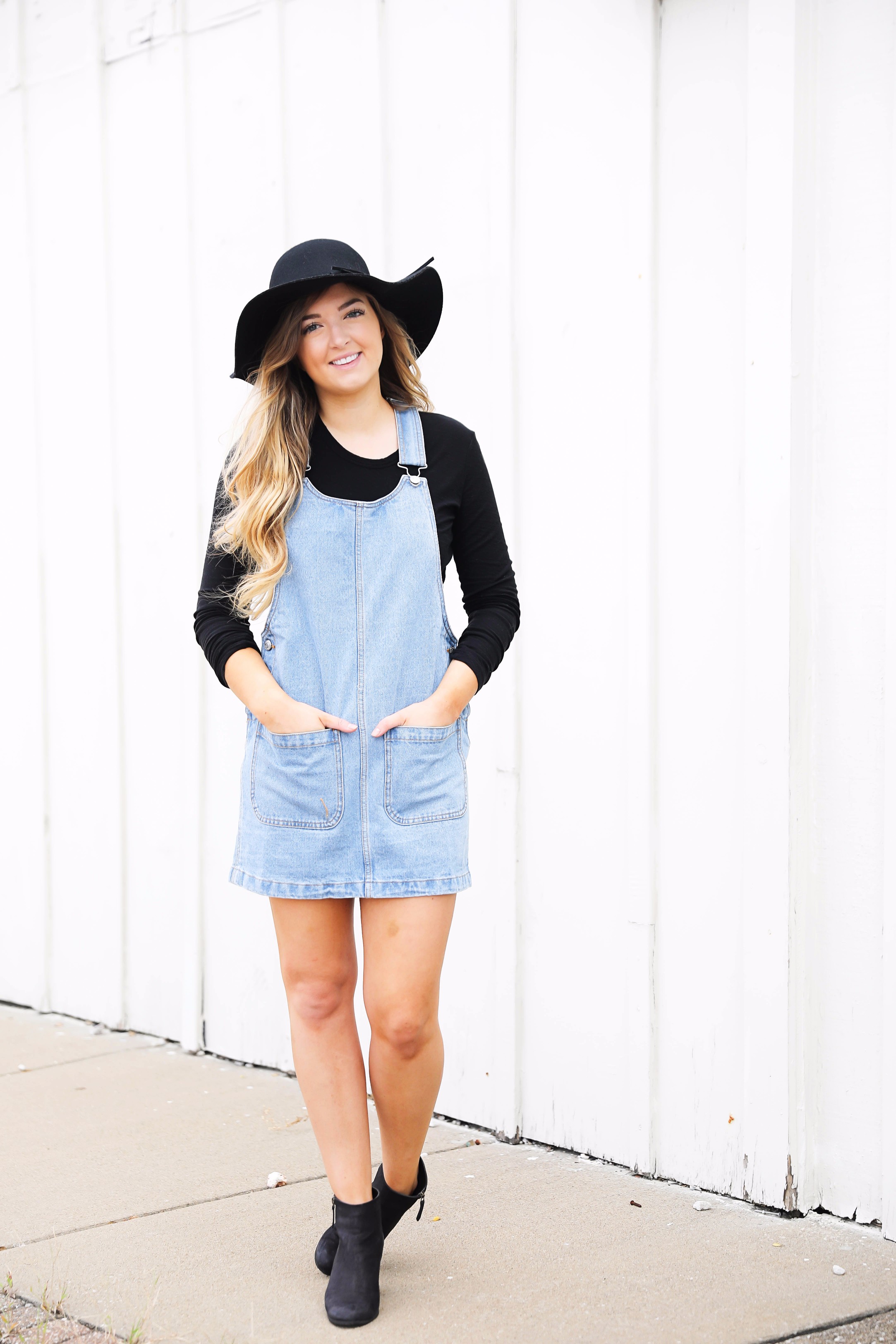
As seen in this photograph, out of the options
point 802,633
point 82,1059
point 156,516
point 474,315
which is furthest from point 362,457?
point 82,1059

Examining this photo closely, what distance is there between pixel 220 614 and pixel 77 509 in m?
2.49

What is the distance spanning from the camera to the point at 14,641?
5.28m

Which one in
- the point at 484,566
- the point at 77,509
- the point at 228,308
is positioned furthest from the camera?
the point at 77,509

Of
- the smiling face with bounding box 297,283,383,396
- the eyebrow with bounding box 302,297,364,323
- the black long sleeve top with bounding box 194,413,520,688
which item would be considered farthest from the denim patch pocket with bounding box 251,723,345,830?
the eyebrow with bounding box 302,297,364,323

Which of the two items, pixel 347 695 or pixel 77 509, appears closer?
pixel 347 695

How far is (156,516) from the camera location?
15.6 feet

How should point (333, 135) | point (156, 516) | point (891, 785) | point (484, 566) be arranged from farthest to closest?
point (156, 516), point (333, 135), point (891, 785), point (484, 566)

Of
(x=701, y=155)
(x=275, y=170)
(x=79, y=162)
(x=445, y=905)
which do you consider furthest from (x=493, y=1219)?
(x=79, y=162)

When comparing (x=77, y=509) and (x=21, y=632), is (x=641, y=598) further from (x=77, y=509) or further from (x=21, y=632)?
(x=21, y=632)

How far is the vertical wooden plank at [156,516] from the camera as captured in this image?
15.3ft

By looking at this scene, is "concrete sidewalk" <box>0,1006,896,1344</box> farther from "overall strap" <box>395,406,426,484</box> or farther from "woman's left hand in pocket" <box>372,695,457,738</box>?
"overall strap" <box>395,406,426,484</box>

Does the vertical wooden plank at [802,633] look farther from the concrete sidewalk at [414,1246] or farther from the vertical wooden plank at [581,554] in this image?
the vertical wooden plank at [581,554]

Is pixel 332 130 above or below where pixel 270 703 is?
above

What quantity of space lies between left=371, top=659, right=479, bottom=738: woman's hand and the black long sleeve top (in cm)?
3
